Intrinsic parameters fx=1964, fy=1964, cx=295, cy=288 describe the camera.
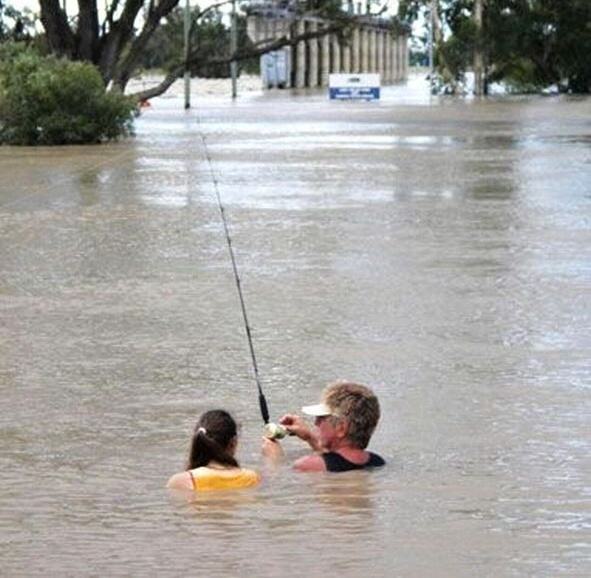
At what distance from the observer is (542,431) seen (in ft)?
28.0

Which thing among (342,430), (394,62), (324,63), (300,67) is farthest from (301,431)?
(394,62)

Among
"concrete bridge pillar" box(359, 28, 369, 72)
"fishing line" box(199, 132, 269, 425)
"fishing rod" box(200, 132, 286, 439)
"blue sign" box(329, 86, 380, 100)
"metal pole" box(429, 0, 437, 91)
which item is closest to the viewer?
"fishing rod" box(200, 132, 286, 439)

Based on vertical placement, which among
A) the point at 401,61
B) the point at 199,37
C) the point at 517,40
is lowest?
the point at 401,61

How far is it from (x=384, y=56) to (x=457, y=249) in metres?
123

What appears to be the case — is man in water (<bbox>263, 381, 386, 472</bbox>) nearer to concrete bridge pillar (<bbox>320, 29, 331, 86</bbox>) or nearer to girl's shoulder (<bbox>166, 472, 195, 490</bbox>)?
girl's shoulder (<bbox>166, 472, 195, 490</bbox>)

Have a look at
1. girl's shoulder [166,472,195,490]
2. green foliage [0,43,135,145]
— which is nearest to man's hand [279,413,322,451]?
girl's shoulder [166,472,195,490]

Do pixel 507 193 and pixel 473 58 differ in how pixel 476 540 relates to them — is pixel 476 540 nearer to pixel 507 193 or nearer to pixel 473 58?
pixel 507 193

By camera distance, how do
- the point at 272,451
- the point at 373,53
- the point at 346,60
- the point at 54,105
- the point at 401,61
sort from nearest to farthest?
the point at 272,451
the point at 54,105
the point at 346,60
the point at 373,53
the point at 401,61

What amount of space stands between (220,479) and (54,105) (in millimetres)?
27603

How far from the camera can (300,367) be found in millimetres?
10133

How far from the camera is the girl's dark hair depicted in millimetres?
7324

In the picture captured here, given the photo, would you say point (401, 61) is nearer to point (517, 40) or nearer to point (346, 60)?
point (346, 60)

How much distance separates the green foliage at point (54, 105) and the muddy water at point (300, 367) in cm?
1107

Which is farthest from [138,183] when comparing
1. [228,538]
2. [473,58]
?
[473,58]
